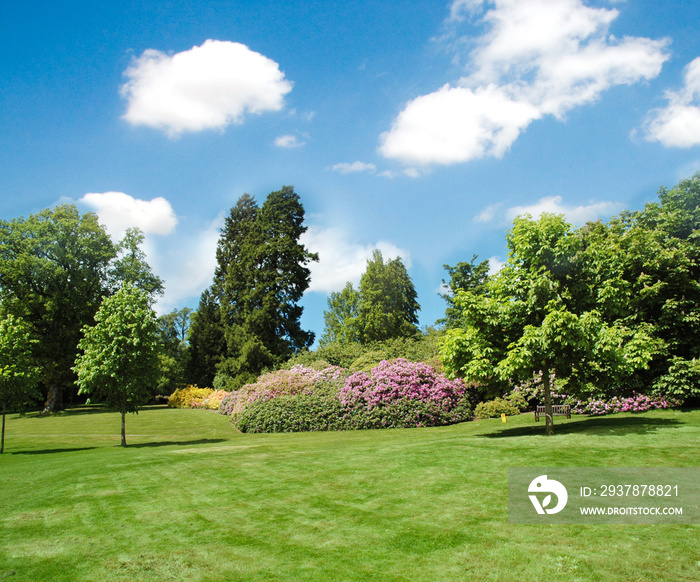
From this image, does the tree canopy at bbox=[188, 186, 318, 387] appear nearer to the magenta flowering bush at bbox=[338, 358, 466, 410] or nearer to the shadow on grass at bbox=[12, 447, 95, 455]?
the magenta flowering bush at bbox=[338, 358, 466, 410]

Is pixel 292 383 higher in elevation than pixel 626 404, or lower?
higher

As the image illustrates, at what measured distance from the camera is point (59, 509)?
8.10 meters

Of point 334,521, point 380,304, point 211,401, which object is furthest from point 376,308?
point 334,521

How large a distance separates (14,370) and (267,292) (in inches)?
1035

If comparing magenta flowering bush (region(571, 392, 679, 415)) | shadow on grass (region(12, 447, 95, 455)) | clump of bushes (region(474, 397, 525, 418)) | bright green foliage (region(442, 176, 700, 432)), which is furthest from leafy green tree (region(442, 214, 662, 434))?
shadow on grass (region(12, 447, 95, 455))

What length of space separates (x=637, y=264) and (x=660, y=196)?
3.77 metres

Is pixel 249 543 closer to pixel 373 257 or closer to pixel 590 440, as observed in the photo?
pixel 590 440

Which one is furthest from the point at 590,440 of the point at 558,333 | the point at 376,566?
the point at 376,566

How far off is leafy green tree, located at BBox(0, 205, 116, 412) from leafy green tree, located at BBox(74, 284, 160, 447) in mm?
23808

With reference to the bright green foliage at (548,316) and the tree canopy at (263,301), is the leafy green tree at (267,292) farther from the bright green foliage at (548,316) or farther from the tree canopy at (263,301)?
the bright green foliage at (548,316)

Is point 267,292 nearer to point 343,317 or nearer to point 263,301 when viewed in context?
point 263,301

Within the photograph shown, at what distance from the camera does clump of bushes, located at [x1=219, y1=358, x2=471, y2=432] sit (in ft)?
71.6

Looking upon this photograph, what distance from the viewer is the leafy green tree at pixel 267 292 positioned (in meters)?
42.4

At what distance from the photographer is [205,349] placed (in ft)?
166
